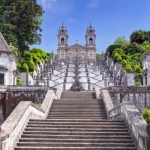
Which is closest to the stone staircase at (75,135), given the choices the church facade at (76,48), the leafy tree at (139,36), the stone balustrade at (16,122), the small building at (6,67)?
the stone balustrade at (16,122)

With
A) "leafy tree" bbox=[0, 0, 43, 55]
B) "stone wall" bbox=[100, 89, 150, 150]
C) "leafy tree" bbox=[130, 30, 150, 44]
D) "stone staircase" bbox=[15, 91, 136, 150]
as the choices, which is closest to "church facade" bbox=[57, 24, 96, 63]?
"leafy tree" bbox=[130, 30, 150, 44]

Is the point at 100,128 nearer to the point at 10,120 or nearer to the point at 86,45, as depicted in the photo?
the point at 10,120

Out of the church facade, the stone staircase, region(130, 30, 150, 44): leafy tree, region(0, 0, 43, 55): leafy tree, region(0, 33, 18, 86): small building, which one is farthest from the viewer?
the church facade

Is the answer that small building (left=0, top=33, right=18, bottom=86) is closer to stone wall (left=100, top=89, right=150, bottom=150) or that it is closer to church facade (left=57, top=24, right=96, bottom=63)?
stone wall (left=100, top=89, right=150, bottom=150)

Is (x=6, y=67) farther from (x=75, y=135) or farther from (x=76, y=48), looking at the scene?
(x=76, y=48)

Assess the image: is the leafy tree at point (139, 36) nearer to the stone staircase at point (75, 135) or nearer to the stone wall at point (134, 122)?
the stone wall at point (134, 122)

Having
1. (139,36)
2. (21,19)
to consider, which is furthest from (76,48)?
(21,19)

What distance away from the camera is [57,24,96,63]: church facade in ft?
283

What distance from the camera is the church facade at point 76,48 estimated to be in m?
86.4

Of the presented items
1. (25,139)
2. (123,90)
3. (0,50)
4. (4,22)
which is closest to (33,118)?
(25,139)

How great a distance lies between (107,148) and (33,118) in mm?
4223

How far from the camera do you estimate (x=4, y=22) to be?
34906 mm

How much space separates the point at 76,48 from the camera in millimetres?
87188

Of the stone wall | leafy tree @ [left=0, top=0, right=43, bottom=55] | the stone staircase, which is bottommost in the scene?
the stone staircase
